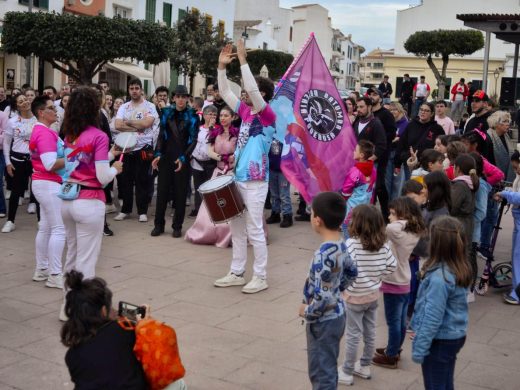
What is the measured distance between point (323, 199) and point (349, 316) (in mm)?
1192

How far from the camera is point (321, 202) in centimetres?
426

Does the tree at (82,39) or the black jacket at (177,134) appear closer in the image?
the black jacket at (177,134)

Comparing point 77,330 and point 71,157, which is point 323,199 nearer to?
point 77,330

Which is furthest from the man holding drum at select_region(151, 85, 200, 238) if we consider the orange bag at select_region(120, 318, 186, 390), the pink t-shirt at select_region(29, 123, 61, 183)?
the orange bag at select_region(120, 318, 186, 390)

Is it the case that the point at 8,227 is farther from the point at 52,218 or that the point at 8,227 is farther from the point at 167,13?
the point at 167,13

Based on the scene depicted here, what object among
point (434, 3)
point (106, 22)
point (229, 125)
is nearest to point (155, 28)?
point (106, 22)

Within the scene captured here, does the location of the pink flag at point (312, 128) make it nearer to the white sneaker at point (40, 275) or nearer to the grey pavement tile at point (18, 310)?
the white sneaker at point (40, 275)

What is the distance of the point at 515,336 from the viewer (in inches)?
251

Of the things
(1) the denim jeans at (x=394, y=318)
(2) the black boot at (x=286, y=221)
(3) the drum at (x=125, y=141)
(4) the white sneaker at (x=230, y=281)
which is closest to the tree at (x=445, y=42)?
(2) the black boot at (x=286, y=221)

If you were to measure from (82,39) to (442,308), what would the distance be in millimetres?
21667

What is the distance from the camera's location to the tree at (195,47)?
41344 mm

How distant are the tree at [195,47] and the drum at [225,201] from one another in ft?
112

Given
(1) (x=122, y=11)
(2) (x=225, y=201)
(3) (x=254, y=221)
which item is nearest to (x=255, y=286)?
(3) (x=254, y=221)

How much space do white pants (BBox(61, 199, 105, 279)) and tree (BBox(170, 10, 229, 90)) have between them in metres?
35.3
